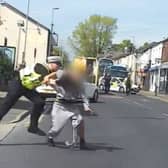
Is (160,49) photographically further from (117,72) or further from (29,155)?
(29,155)

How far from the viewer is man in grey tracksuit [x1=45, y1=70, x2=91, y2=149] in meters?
12.6

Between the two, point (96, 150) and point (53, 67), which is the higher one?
point (53, 67)

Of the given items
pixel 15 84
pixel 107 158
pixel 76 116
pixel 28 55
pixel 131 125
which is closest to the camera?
pixel 107 158

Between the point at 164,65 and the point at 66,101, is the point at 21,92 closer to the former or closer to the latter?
the point at 66,101

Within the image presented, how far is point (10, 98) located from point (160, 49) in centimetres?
8005

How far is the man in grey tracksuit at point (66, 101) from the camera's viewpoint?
12.6m

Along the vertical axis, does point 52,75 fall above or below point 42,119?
above

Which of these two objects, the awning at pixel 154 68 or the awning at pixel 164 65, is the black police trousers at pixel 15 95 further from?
the awning at pixel 154 68

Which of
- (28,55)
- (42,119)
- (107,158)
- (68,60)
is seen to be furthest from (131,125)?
(28,55)

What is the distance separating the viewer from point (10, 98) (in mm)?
13453

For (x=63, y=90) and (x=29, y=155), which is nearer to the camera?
(x=29, y=155)

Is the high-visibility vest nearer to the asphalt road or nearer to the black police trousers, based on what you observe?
the black police trousers

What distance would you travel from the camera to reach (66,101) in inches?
497

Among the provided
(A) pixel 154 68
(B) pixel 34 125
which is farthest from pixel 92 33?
(B) pixel 34 125
